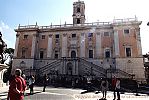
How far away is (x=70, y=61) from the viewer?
109ft

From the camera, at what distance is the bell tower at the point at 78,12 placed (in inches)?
1632

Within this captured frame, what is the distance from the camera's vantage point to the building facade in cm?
3158

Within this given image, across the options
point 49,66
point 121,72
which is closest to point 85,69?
point 121,72

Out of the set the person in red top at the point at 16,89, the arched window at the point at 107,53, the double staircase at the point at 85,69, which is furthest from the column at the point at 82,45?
the person in red top at the point at 16,89

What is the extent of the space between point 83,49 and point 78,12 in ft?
40.3

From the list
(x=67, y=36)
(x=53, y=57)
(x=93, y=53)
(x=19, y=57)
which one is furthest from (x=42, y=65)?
(x=93, y=53)

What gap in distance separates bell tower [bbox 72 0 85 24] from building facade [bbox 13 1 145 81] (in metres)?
5.28

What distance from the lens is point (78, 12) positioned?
4212cm

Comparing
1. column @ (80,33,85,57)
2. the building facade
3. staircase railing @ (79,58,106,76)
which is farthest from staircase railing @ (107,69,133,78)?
column @ (80,33,85,57)

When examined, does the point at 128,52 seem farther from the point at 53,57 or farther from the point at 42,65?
the point at 42,65

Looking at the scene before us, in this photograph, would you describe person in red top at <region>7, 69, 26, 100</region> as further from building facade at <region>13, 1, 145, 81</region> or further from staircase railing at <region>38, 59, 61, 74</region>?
staircase railing at <region>38, 59, 61, 74</region>

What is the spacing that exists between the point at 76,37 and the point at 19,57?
46.9 ft

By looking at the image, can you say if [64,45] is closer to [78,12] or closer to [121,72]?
[78,12]

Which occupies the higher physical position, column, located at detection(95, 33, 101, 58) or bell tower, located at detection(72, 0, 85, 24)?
bell tower, located at detection(72, 0, 85, 24)
